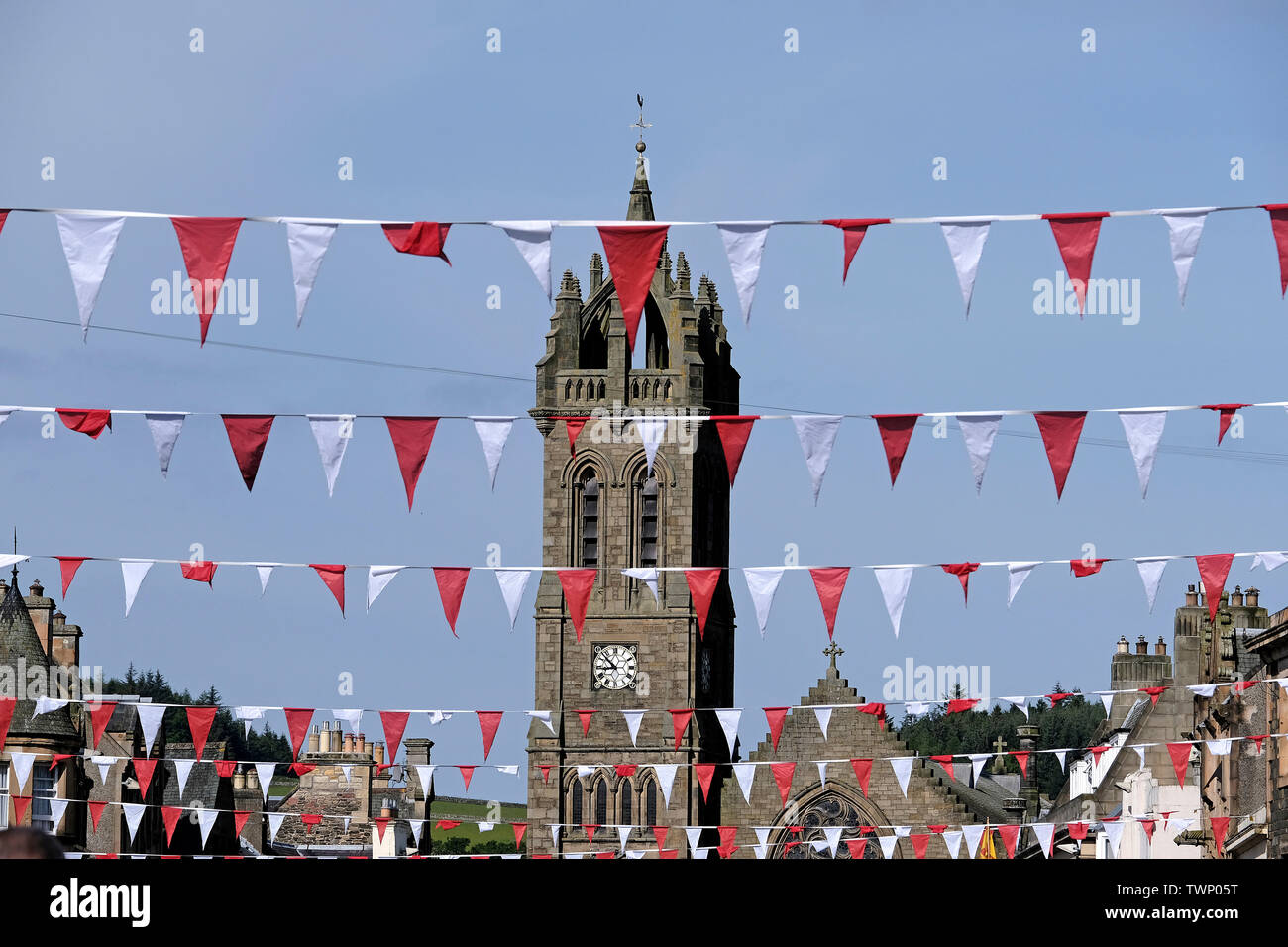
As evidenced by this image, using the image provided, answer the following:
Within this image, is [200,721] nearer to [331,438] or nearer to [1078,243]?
[331,438]

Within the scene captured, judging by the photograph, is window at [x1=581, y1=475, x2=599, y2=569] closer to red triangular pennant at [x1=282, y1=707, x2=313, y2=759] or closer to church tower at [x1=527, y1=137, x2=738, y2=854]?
church tower at [x1=527, y1=137, x2=738, y2=854]

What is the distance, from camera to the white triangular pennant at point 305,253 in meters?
15.8

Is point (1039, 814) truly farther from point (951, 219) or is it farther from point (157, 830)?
point (951, 219)

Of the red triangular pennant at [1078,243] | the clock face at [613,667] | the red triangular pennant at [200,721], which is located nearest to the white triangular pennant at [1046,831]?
the red triangular pennant at [200,721]

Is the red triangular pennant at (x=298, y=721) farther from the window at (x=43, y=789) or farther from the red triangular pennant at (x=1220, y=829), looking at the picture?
the red triangular pennant at (x=1220, y=829)

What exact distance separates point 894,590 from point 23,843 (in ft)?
53.1

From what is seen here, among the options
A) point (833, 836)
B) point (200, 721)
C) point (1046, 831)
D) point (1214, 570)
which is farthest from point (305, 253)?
point (833, 836)

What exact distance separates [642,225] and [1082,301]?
3.24 meters

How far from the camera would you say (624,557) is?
202ft

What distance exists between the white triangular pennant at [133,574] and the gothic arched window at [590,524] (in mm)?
39534

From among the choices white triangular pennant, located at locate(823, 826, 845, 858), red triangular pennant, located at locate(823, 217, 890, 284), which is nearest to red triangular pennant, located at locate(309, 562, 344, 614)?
→ red triangular pennant, located at locate(823, 217, 890, 284)

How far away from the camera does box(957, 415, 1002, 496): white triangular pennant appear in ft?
62.1

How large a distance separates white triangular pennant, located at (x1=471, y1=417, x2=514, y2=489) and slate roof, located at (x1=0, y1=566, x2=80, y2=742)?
23.9 m
